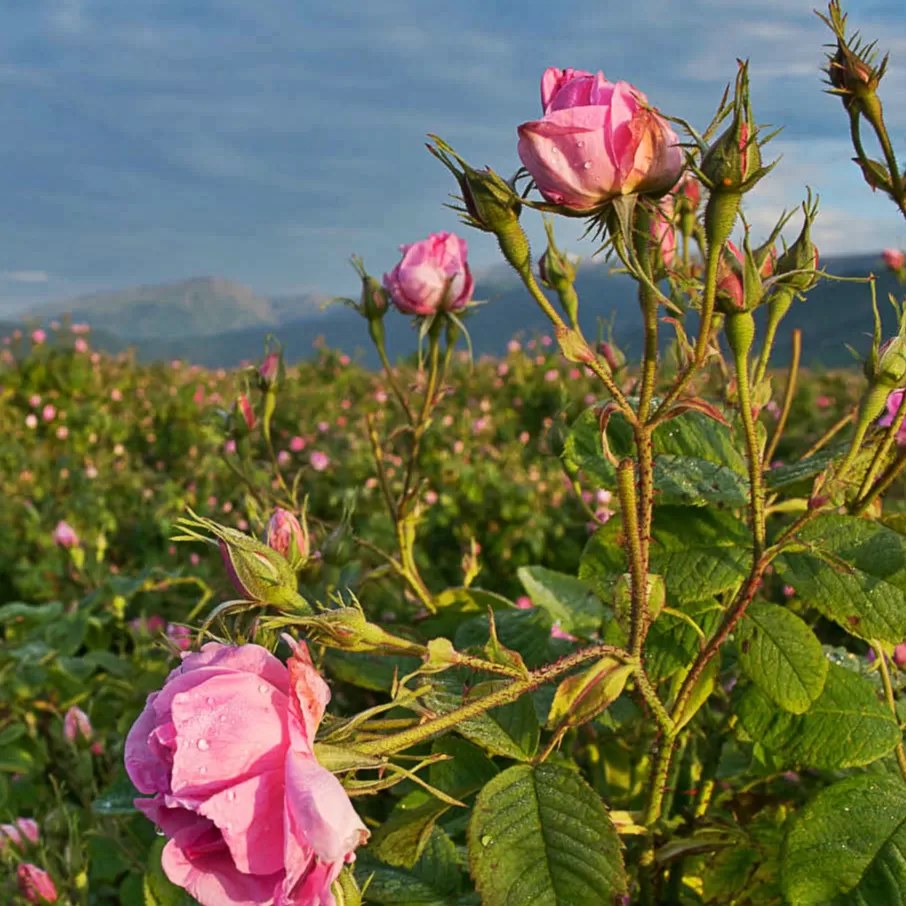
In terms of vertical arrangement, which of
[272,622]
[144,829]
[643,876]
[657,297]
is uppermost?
[657,297]

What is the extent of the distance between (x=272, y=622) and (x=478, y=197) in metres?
0.33

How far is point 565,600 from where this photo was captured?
1172 millimetres

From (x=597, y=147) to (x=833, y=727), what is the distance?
0.53 m

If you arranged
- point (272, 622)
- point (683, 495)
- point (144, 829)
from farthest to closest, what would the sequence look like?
point (144, 829) → point (683, 495) → point (272, 622)

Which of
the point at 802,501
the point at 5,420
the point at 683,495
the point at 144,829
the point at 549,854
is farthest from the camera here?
the point at 5,420

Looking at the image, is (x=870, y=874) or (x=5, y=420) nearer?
(x=870, y=874)

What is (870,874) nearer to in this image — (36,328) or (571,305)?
(571,305)

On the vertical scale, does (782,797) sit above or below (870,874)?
below

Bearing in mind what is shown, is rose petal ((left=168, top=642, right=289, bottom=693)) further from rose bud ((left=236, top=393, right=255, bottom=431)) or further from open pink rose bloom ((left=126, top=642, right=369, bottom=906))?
rose bud ((left=236, top=393, right=255, bottom=431))

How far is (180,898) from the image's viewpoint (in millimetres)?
896

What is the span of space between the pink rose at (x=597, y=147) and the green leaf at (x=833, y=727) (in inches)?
18.0

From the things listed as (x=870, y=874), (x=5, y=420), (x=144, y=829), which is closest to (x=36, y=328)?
(x=5, y=420)

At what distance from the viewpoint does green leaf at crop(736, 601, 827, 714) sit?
70cm

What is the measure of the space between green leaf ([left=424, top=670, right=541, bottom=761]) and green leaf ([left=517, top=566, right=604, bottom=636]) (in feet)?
1.25
